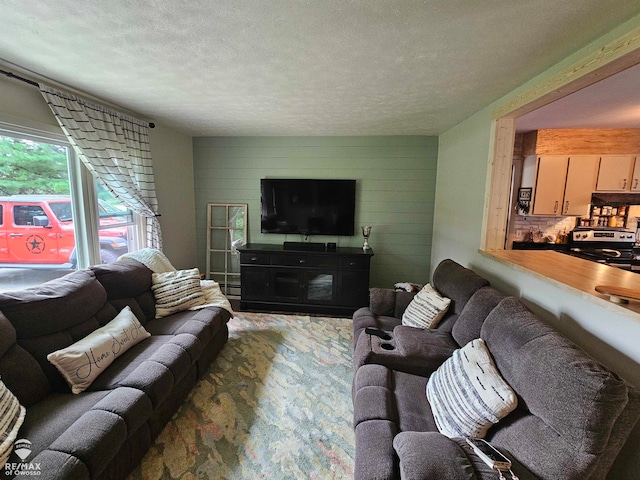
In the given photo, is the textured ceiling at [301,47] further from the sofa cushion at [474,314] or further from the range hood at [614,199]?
the range hood at [614,199]

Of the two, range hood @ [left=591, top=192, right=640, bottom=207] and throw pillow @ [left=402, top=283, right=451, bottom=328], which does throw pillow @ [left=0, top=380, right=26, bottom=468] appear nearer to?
throw pillow @ [left=402, top=283, right=451, bottom=328]

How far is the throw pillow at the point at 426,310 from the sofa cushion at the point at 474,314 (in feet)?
0.74

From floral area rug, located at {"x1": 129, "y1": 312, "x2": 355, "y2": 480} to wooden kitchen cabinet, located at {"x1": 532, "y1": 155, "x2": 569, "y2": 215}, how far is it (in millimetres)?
3139

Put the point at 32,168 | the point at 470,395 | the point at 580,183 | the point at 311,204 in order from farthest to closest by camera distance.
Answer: the point at 311,204 → the point at 580,183 → the point at 32,168 → the point at 470,395

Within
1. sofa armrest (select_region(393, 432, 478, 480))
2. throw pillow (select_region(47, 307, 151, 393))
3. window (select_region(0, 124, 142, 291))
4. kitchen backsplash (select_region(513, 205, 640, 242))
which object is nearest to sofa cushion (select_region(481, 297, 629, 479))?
sofa armrest (select_region(393, 432, 478, 480))

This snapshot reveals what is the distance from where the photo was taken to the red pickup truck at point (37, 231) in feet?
6.79

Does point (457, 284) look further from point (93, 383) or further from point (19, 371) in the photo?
point (19, 371)

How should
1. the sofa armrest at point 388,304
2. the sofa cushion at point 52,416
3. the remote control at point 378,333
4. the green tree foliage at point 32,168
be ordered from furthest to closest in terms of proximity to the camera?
the sofa armrest at point 388,304
the remote control at point 378,333
the green tree foliage at point 32,168
the sofa cushion at point 52,416

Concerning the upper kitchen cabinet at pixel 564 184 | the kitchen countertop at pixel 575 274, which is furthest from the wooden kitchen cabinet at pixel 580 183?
the kitchen countertop at pixel 575 274

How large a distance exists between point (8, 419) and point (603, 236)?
5.77 meters

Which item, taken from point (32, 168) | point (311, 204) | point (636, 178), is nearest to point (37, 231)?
point (32, 168)

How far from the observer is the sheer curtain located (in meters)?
2.32

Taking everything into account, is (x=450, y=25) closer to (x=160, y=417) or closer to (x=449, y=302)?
(x=449, y=302)

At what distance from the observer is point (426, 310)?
2.32 m
